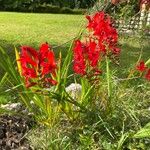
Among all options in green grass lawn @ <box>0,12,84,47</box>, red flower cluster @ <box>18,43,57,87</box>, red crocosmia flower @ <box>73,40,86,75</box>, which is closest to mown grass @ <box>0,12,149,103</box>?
green grass lawn @ <box>0,12,84,47</box>

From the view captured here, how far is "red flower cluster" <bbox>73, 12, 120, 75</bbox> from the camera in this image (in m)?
4.05

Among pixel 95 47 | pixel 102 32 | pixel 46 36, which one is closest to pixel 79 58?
pixel 95 47

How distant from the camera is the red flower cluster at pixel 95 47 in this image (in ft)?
13.3

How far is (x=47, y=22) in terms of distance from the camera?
2067 cm

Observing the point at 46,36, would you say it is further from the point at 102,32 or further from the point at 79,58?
the point at 79,58

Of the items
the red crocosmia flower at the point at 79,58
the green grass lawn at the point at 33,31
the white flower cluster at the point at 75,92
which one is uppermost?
the red crocosmia flower at the point at 79,58

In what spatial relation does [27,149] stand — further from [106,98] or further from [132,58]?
[132,58]

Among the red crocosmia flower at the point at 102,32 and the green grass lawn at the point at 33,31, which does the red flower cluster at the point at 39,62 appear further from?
the green grass lawn at the point at 33,31

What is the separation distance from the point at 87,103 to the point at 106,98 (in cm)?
31

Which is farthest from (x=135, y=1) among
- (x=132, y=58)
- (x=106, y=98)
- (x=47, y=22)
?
(x=47, y=22)

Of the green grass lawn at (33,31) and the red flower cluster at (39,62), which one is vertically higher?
the red flower cluster at (39,62)

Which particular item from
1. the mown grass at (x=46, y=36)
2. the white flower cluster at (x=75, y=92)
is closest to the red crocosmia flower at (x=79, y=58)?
the white flower cluster at (x=75, y=92)

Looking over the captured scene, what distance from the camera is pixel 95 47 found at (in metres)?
4.12

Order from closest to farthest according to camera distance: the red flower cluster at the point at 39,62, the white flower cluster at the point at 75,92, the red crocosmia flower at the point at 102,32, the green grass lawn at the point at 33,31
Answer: the red flower cluster at the point at 39,62
the red crocosmia flower at the point at 102,32
the white flower cluster at the point at 75,92
the green grass lawn at the point at 33,31
